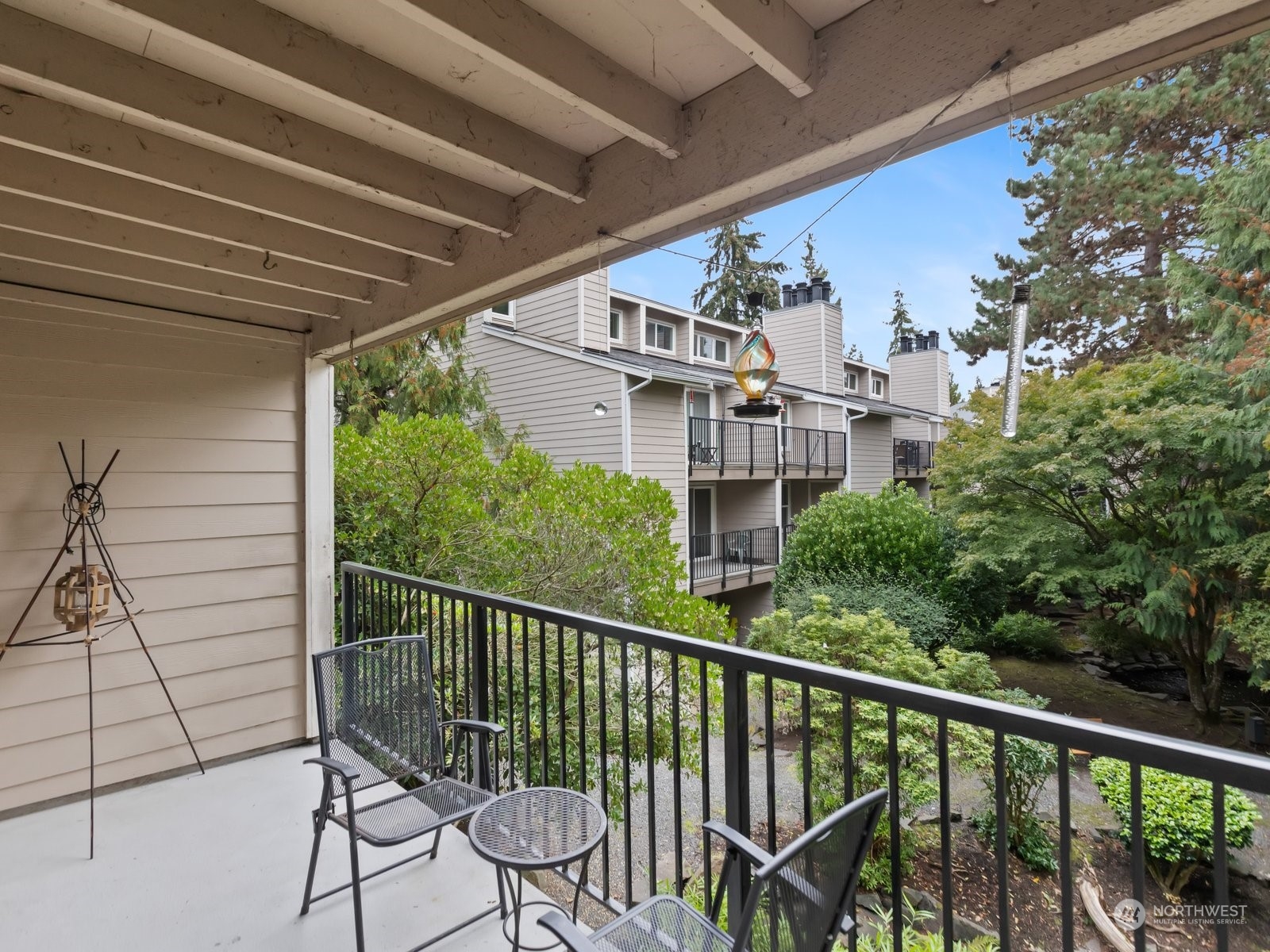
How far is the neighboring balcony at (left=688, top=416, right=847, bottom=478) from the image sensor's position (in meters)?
10.9

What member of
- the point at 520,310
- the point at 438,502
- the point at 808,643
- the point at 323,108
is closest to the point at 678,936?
the point at 323,108

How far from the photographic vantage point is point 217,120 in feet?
5.12

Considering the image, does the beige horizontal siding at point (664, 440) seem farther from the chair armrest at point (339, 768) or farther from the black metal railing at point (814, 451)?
the chair armrest at point (339, 768)

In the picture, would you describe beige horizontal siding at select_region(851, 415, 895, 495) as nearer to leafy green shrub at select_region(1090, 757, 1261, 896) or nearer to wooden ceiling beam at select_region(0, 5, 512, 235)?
leafy green shrub at select_region(1090, 757, 1261, 896)

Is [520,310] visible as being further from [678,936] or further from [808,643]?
[678,936]

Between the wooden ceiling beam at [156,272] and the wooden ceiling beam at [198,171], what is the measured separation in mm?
658

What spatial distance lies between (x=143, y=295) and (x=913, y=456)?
670 inches

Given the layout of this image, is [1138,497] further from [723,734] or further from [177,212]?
[177,212]

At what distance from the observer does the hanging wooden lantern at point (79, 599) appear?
96.2 inches

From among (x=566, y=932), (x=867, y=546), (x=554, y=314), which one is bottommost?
(x=867, y=546)

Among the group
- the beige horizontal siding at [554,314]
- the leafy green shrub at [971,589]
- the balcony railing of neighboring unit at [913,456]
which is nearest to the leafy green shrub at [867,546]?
the leafy green shrub at [971,589]

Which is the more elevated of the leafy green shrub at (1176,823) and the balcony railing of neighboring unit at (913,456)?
the balcony railing of neighboring unit at (913,456)

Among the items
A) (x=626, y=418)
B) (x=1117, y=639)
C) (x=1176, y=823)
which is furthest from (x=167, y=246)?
(x=1117, y=639)

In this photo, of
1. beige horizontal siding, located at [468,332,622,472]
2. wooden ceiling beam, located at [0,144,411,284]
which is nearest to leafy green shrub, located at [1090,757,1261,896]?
wooden ceiling beam, located at [0,144,411,284]
